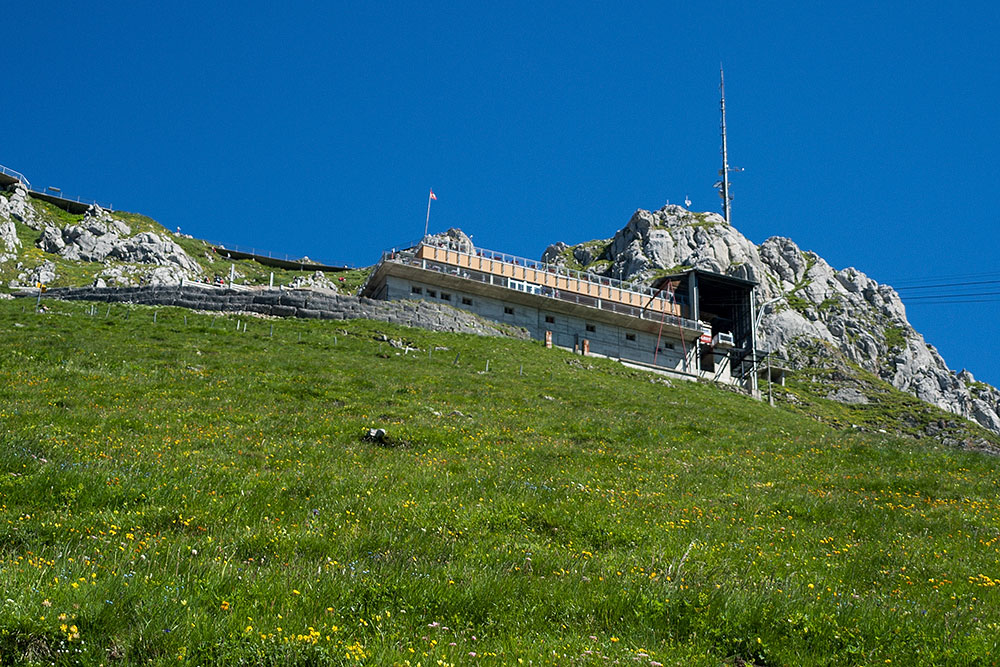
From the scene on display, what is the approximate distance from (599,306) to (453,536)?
53.6m

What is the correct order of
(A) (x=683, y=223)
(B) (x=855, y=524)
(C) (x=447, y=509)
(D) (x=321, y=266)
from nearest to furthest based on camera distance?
(C) (x=447, y=509)
(B) (x=855, y=524)
(A) (x=683, y=223)
(D) (x=321, y=266)

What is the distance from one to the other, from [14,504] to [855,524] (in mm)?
13799

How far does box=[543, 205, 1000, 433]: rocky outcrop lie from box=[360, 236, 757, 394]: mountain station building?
19826mm

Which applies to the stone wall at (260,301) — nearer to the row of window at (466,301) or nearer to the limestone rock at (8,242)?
the row of window at (466,301)

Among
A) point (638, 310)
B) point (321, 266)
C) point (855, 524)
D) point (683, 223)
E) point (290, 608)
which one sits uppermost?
point (683, 223)

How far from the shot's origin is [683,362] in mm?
65312

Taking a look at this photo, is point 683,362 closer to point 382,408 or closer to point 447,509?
point 382,408

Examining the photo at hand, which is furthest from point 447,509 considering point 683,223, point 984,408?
point 683,223

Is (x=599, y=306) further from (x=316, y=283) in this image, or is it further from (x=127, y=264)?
(x=127, y=264)

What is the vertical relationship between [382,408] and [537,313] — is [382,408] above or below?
below

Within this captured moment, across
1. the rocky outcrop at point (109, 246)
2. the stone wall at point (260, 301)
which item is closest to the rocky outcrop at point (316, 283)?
the rocky outcrop at point (109, 246)

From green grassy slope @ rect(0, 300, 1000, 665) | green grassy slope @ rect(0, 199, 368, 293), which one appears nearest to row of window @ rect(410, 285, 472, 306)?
green grassy slope @ rect(0, 300, 1000, 665)

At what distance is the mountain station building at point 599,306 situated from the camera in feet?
198

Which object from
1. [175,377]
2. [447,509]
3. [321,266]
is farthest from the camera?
[321,266]
